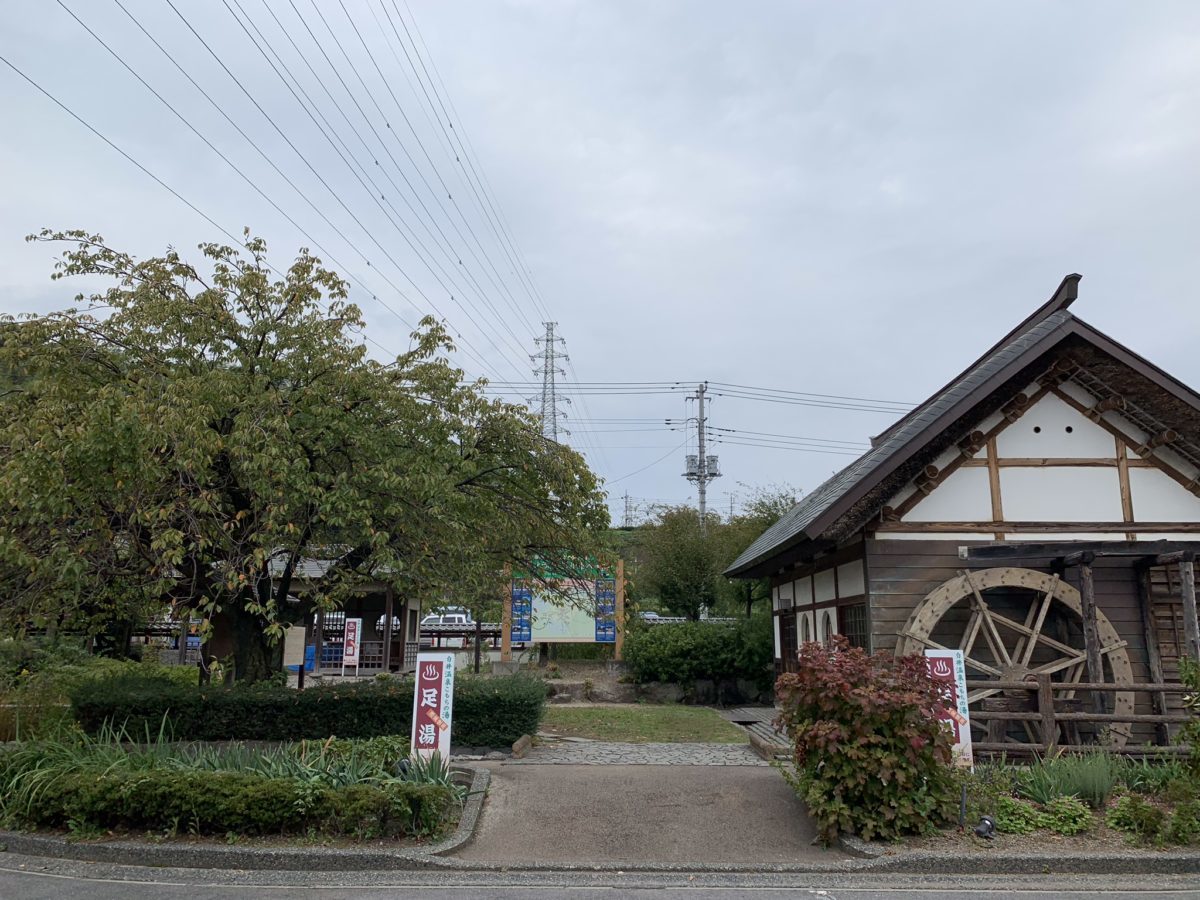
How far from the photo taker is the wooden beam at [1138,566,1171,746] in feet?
38.6

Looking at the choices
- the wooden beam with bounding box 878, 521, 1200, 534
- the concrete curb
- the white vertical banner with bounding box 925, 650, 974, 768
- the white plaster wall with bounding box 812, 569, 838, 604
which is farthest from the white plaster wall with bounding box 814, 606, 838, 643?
the concrete curb

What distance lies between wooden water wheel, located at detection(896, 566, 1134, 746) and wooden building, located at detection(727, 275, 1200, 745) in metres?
0.02

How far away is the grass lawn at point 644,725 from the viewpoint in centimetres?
1416

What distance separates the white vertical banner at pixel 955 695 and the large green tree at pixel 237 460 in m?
5.29

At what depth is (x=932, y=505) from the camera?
41.1 feet

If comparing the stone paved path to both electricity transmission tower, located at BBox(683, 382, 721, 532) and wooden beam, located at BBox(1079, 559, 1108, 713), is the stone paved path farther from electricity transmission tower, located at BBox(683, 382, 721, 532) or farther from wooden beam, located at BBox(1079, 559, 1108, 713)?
electricity transmission tower, located at BBox(683, 382, 721, 532)

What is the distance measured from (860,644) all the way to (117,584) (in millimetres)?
9864

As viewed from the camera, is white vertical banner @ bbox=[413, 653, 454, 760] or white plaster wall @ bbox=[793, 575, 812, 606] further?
white plaster wall @ bbox=[793, 575, 812, 606]

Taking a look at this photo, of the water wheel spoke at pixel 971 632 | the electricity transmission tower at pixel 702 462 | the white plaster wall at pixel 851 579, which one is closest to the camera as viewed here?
the water wheel spoke at pixel 971 632

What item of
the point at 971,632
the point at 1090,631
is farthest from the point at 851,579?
the point at 1090,631

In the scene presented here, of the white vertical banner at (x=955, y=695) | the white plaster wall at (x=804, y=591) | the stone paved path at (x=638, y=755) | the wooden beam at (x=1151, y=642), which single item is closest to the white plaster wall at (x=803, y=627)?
the white plaster wall at (x=804, y=591)

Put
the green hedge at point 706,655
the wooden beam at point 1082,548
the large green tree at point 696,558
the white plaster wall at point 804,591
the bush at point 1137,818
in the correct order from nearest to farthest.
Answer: the bush at point 1137,818, the wooden beam at point 1082,548, the white plaster wall at point 804,591, the green hedge at point 706,655, the large green tree at point 696,558

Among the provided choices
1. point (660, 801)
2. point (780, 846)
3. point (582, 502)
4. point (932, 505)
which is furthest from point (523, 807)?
point (932, 505)

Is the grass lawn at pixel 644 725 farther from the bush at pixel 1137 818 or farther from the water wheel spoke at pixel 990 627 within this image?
the bush at pixel 1137 818
